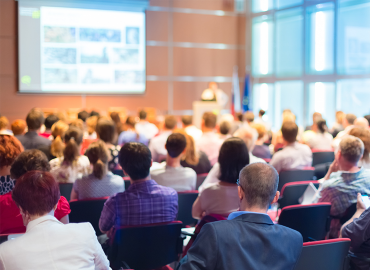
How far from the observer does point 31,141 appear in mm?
4992

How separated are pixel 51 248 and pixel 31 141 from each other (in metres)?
3.77

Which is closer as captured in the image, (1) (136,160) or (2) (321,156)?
(1) (136,160)

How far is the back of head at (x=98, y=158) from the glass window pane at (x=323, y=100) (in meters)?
8.43

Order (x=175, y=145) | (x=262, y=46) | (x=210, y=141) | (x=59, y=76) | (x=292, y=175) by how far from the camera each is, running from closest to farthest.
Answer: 1. (x=175, y=145)
2. (x=292, y=175)
3. (x=210, y=141)
4. (x=59, y=76)
5. (x=262, y=46)

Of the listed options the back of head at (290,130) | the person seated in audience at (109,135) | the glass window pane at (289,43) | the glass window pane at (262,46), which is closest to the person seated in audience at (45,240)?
the person seated in audience at (109,135)

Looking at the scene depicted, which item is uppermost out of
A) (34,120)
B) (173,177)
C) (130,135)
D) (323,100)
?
(323,100)

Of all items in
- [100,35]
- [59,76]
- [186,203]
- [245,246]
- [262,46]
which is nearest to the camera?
[245,246]

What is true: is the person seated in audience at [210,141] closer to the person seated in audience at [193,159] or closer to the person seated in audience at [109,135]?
the person seated in audience at [193,159]

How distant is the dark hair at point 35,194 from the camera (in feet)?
5.52

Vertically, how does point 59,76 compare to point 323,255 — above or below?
above

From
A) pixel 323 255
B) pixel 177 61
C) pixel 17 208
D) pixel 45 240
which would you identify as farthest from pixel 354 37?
pixel 45 240

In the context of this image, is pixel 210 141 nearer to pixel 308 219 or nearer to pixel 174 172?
pixel 174 172

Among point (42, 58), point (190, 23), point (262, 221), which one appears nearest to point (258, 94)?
point (190, 23)

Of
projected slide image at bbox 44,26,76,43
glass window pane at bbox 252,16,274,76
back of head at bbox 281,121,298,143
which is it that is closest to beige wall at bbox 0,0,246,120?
glass window pane at bbox 252,16,274,76
